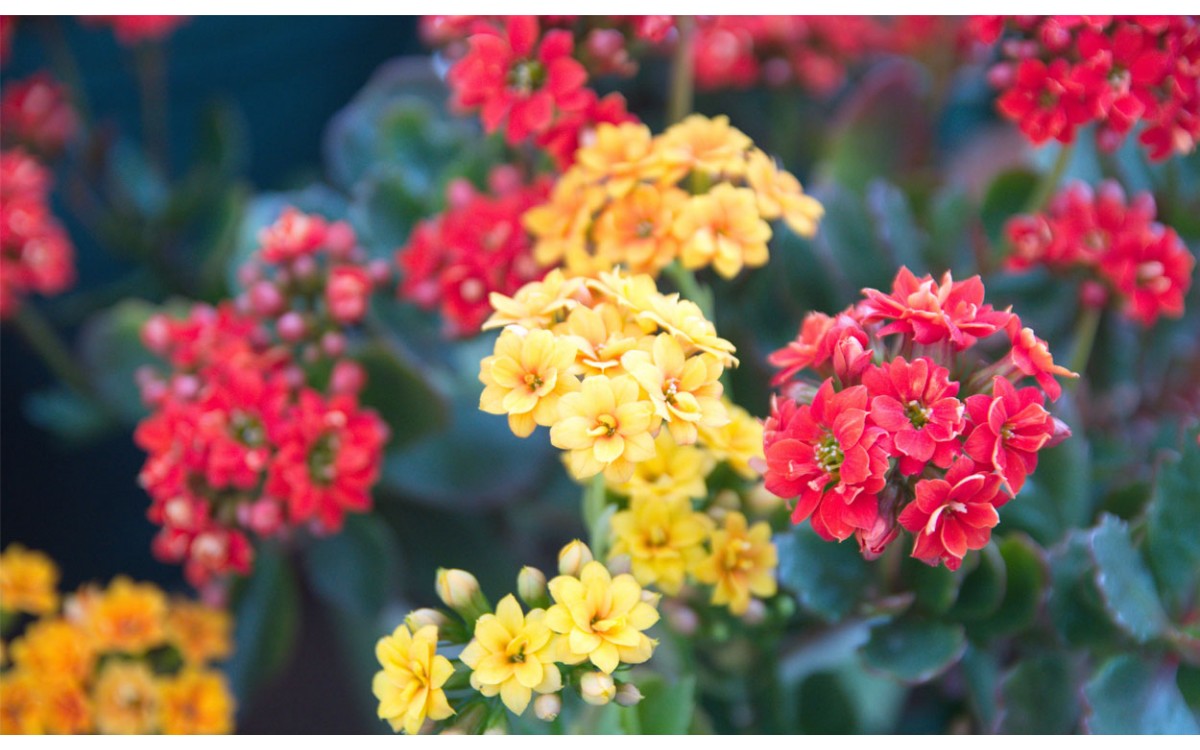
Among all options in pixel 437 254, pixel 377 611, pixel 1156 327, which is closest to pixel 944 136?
pixel 1156 327

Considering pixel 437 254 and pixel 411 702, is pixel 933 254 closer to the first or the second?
pixel 437 254

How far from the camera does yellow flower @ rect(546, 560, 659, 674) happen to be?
0.52 meters

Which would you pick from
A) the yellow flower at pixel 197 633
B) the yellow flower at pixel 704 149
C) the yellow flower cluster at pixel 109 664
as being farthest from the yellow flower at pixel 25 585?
the yellow flower at pixel 704 149

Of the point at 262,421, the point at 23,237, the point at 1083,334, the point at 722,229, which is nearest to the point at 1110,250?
the point at 1083,334

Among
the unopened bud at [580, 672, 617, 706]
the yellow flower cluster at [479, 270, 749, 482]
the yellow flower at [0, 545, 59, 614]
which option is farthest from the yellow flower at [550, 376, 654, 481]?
the yellow flower at [0, 545, 59, 614]

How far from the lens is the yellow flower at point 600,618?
519 millimetres

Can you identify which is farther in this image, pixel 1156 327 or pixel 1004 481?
pixel 1156 327

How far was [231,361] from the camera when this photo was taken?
742mm

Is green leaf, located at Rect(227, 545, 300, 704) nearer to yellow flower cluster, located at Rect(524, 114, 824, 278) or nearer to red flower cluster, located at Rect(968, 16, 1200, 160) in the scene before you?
yellow flower cluster, located at Rect(524, 114, 824, 278)

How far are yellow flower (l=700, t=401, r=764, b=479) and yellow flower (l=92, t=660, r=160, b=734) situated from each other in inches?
21.2

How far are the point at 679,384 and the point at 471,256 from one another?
0.30 m

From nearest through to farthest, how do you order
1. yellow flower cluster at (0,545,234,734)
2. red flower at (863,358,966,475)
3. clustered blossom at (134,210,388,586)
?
red flower at (863,358,966,475), clustered blossom at (134,210,388,586), yellow flower cluster at (0,545,234,734)

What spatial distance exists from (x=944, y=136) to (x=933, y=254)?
0.52 metres

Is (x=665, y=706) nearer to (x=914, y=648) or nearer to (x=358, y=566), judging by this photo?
(x=914, y=648)
